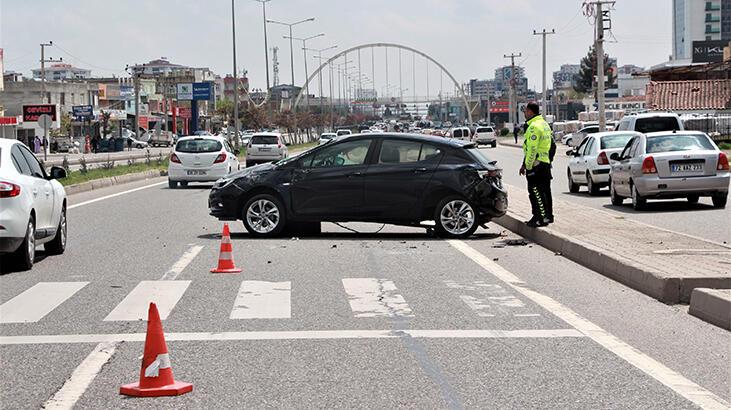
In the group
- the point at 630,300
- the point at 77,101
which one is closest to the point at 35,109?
the point at 77,101

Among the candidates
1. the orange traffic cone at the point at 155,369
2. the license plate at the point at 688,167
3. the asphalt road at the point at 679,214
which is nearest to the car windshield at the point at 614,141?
the asphalt road at the point at 679,214

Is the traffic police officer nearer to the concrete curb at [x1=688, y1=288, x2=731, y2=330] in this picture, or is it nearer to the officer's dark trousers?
the officer's dark trousers

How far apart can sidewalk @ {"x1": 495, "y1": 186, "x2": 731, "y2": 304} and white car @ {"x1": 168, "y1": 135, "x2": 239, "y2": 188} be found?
16613mm

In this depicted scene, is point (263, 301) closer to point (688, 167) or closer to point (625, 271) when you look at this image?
point (625, 271)

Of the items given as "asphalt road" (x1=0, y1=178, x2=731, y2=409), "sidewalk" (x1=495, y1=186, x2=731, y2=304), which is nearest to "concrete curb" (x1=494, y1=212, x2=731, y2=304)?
"sidewalk" (x1=495, y1=186, x2=731, y2=304)

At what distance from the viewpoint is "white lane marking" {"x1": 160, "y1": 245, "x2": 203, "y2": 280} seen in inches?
526

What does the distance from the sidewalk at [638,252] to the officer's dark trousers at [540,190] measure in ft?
0.88

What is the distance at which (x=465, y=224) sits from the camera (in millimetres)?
17984

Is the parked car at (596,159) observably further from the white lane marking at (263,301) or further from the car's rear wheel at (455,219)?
the white lane marking at (263,301)

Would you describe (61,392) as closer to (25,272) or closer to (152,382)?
(152,382)

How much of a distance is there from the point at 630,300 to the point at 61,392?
6.11 metres

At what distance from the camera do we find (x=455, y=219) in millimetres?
18000

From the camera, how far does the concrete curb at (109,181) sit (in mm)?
34531

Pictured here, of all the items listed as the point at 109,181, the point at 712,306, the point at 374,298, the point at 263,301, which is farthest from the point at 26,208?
the point at 109,181
